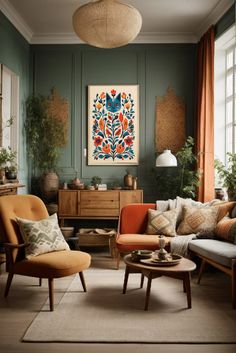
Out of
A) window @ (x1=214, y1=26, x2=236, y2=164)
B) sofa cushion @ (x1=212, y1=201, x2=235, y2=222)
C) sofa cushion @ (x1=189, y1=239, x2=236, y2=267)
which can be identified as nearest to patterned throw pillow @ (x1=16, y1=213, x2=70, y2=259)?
sofa cushion @ (x1=189, y1=239, x2=236, y2=267)

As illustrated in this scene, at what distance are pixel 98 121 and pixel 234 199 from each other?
2.87m

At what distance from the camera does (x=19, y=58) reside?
Result: 269 inches

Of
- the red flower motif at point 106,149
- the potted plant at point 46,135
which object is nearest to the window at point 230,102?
the red flower motif at point 106,149

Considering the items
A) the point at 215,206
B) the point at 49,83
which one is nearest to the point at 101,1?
the point at 215,206

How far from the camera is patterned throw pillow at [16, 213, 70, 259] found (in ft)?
13.8

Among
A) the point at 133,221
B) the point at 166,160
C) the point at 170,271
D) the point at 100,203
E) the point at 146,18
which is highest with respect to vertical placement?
the point at 146,18

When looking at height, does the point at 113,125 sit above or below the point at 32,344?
above

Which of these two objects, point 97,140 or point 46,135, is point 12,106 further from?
point 97,140

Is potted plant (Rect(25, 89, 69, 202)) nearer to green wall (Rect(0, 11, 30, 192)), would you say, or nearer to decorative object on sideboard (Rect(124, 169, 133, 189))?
green wall (Rect(0, 11, 30, 192))

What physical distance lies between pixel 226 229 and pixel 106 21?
2646 mm

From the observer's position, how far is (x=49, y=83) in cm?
748

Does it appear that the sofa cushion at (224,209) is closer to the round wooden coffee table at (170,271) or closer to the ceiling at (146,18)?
the round wooden coffee table at (170,271)

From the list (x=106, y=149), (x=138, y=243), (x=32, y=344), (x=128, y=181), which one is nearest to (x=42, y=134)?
(x=106, y=149)

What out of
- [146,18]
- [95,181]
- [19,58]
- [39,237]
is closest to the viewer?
[39,237]
